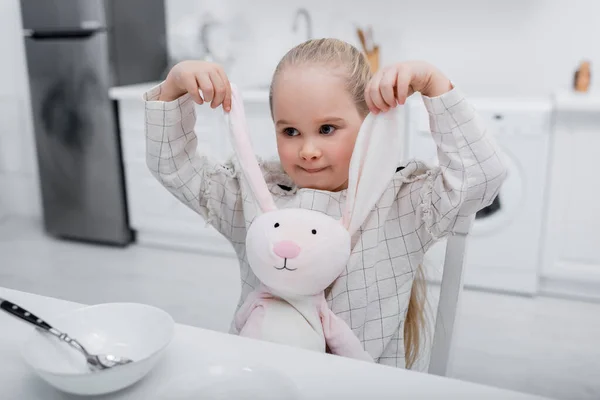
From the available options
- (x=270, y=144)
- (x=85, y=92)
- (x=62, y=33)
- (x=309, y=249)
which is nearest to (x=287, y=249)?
(x=309, y=249)

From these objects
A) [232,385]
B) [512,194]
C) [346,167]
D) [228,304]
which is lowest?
[228,304]

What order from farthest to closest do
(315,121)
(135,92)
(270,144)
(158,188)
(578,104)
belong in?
(158,188) < (135,92) < (270,144) < (578,104) < (315,121)

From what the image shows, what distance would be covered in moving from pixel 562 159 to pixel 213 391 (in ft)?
6.41

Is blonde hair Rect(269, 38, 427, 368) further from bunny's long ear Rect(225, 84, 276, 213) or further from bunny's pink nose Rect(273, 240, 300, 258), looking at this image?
bunny's pink nose Rect(273, 240, 300, 258)

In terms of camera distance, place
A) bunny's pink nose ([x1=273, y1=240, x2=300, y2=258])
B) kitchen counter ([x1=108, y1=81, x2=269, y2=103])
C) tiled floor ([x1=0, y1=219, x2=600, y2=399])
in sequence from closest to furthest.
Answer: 1. bunny's pink nose ([x1=273, y1=240, x2=300, y2=258])
2. tiled floor ([x1=0, y1=219, x2=600, y2=399])
3. kitchen counter ([x1=108, y1=81, x2=269, y2=103])

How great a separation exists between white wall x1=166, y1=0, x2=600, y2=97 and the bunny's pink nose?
1.86 metres

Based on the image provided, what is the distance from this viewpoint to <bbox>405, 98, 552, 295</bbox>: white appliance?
2174 mm

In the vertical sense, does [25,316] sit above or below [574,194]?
above

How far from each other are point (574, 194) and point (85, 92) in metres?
2.21

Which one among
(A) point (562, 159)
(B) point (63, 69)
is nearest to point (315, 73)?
(A) point (562, 159)

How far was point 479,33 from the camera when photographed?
8.73 ft

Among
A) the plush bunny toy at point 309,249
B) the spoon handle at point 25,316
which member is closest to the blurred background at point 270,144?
the plush bunny toy at point 309,249

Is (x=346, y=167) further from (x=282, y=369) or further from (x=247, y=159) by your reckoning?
(x=282, y=369)

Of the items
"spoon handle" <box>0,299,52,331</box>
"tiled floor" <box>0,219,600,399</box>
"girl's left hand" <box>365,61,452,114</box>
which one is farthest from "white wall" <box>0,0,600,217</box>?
"spoon handle" <box>0,299,52,331</box>
